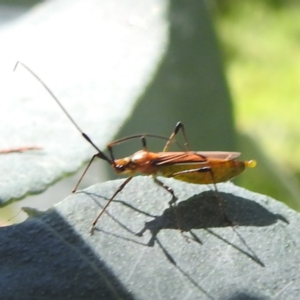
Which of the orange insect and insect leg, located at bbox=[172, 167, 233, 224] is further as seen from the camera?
the orange insect

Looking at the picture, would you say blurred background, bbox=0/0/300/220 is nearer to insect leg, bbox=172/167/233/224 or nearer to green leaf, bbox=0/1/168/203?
green leaf, bbox=0/1/168/203

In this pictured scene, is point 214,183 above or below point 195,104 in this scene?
below

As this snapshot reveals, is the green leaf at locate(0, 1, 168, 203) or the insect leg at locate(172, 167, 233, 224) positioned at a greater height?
the green leaf at locate(0, 1, 168, 203)

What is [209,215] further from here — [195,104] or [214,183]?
[195,104]

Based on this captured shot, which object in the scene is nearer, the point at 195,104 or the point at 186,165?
the point at 186,165

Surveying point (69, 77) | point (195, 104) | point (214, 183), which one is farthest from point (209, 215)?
point (195, 104)

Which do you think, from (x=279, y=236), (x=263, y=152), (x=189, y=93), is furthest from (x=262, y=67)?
(x=279, y=236)

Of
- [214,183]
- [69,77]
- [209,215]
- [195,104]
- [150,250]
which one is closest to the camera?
[150,250]

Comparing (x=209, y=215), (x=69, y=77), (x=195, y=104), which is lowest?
(x=209, y=215)

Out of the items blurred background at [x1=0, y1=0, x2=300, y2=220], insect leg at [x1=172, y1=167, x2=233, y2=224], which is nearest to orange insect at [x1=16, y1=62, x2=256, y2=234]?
insect leg at [x1=172, y1=167, x2=233, y2=224]

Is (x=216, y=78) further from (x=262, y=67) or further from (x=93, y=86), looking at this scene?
(x=262, y=67)

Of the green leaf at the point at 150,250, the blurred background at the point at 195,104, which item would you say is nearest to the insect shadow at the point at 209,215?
Answer: the green leaf at the point at 150,250
